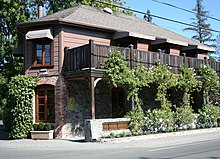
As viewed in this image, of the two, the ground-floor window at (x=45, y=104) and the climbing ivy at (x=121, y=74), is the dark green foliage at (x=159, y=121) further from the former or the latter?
the ground-floor window at (x=45, y=104)

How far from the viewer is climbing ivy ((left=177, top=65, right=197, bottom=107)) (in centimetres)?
2144

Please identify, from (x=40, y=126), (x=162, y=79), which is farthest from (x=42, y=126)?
(x=162, y=79)

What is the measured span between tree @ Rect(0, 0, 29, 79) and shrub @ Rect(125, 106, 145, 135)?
15.0 m

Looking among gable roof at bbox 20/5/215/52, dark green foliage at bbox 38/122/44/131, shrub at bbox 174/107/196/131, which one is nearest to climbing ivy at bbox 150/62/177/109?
shrub at bbox 174/107/196/131

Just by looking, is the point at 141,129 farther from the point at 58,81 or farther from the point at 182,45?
the point at 182,45

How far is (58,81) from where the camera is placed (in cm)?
1933

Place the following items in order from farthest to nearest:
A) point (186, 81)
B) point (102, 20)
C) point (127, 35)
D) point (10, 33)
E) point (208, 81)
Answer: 1. point (10, 33)
2. point (208, 81)
3. point (102, 20)
4. point (186, 81)
5. point (127, 35)

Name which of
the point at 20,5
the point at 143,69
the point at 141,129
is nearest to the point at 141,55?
the point at 143,69

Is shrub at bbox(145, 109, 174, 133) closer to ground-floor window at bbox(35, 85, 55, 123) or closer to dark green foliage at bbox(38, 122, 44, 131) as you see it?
ground-floor window at bbox(35, 85, 55, 123)

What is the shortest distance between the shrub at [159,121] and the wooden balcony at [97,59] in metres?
3.02

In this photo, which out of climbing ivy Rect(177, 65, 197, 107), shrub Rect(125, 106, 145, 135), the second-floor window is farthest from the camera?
climbing ivy Rect(177, 65, 197, 107)

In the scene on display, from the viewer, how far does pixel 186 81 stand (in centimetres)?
2161

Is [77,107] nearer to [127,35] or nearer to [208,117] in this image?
[127,35]

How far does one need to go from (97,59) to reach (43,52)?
4082mm
